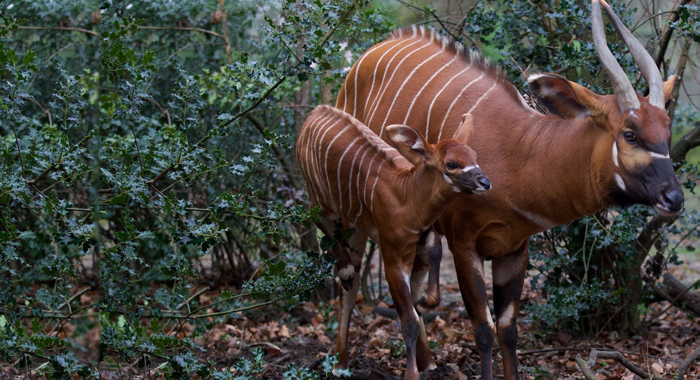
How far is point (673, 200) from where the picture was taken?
3.21 m

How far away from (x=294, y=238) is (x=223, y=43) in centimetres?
229

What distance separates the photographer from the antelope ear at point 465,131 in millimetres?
3752

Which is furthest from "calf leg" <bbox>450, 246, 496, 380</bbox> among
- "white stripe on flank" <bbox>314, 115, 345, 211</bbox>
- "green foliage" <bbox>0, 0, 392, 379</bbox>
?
"white stripe on flank" <bbox>314, 115, 345, 211</bbox>

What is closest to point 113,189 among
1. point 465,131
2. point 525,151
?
point 465,131

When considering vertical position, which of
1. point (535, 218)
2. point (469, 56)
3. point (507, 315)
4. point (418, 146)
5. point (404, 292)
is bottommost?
point (507, 315)

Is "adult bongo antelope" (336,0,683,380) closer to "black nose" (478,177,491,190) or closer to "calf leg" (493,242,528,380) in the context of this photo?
"calf leg" (493,242,528,380)

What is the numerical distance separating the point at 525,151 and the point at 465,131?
400 millimetres

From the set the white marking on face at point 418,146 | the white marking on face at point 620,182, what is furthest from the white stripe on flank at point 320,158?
the white marking on face at point 620,182

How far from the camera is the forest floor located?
484 centimetres

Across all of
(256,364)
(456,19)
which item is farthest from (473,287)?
(456,19)

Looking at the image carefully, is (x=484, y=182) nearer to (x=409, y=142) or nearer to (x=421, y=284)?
(x=409, y=142)

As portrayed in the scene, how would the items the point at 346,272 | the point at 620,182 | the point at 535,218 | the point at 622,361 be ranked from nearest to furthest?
1. the point at 620,182
2. the point at 535,218
3. the point at 622,361
4. the point at 346,272

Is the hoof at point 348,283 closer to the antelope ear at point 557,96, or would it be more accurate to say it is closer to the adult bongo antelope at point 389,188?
the adult bongo antelope at point 389,188

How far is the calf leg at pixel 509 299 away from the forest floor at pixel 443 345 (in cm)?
28
